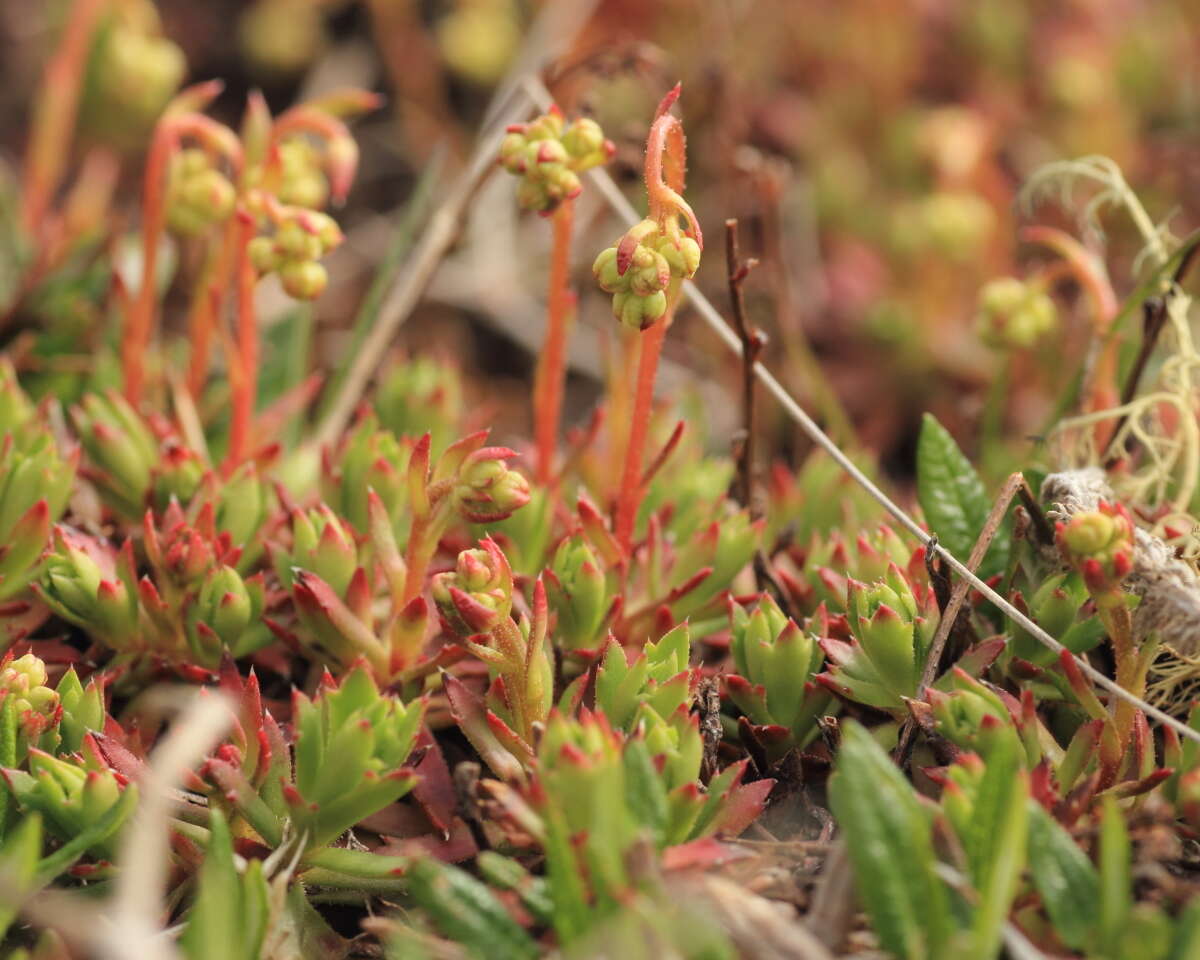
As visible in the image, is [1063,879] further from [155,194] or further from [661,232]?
[155,194]

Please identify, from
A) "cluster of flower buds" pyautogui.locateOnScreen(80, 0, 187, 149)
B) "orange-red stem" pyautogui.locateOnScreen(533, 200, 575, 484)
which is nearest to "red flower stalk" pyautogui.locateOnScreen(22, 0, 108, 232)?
"cluster of flower buds" pyautogui.locateOnScreen(80, 0, 187, 149)

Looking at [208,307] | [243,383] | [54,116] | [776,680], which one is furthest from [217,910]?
[54,116]

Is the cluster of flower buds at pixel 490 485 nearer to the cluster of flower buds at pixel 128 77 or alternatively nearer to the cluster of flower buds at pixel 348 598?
the cluster of flower buds at pixel 348 598

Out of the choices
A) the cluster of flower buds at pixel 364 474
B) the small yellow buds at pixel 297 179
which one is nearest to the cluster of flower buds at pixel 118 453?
the cluster of flower buds at pixel 364 474

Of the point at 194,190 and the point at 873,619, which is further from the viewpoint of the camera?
the point at 194,190

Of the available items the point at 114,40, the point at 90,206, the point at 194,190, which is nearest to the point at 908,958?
the point at 194,190

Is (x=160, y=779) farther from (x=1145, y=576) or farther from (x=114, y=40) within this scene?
(x=114, y=40)
